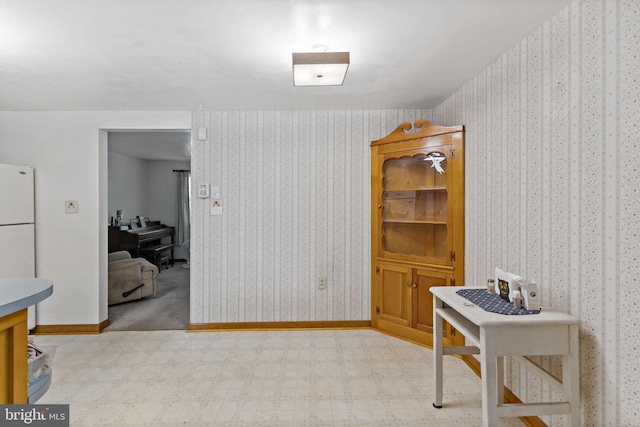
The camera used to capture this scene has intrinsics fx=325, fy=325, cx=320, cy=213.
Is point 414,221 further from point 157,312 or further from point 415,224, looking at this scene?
point 157,312

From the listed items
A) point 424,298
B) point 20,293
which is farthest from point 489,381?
point 20,293

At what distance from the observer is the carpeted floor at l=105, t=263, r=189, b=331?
3.56m

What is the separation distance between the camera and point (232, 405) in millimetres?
2160

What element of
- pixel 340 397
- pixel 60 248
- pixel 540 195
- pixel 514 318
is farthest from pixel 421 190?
pixel 60 248

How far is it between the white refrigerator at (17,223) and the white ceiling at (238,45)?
708 mm

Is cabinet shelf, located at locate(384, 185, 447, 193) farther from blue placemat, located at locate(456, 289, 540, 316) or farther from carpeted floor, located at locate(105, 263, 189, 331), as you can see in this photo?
carpeted floor, located at locate(105, 263, 189, 331)

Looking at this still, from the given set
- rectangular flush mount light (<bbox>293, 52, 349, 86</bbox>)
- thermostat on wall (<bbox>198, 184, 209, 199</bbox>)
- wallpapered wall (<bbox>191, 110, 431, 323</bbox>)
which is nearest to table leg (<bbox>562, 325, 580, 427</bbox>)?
rectangular flush mount light (<bbox>293, 52, 349, 86</bbox>)

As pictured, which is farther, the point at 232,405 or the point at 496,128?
the point at 496,128

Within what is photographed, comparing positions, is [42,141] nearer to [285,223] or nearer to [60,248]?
[60,248]

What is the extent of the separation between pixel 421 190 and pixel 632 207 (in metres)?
1.80

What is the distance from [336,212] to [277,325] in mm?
1355

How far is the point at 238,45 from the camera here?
2016 millimetres

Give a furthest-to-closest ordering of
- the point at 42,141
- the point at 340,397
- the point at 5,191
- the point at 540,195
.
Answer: the point at 42,141
the point at 5,191
the point at 340,397
the point at 540,195

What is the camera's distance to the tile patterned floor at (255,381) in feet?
6.70
